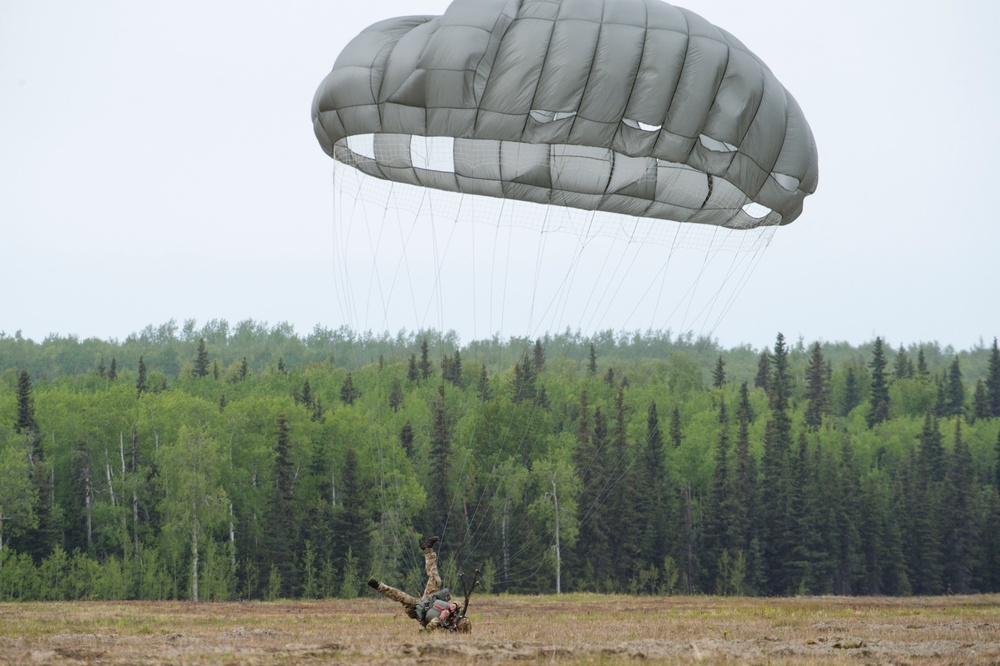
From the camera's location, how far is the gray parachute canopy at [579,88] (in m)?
20.1

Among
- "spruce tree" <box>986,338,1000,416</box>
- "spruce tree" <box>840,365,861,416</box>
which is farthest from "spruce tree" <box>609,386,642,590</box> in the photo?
"spruce tree" <box>840,365,861,416</box>

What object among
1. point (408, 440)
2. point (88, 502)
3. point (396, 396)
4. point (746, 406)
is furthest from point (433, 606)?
point (746, 406)

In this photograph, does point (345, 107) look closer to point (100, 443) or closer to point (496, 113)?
point (496, 113)

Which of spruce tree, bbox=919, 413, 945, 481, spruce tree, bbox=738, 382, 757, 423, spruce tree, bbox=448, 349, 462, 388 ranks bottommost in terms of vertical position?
spruce tree, bbox=919, 413, 945, 481

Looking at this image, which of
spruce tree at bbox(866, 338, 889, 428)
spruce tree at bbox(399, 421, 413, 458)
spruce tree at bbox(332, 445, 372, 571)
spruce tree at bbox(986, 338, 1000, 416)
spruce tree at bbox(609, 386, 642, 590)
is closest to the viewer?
spruce tree at bbox(332, 445, 372, 571)

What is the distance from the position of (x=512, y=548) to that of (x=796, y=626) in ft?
164

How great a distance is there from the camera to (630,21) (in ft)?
67.3

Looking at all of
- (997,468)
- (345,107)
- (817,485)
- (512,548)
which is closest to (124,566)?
(512,548)

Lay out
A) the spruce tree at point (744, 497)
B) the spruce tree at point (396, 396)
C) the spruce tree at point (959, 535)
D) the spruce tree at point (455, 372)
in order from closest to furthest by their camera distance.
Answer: the spruce tree at point (744, 497) → the spruce tree at point (959, 535) → the spruce tree at point (396, 396) → the spruce tree at point (455, 372)

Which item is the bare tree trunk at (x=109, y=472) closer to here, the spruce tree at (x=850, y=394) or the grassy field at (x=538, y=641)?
the grassy field at (x=538, y=641)

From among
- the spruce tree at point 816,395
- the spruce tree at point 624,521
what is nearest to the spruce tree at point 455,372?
the spruce tree at point 816,395

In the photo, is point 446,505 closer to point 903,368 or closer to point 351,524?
point 351,524

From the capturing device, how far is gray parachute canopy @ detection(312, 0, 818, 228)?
2014 cm

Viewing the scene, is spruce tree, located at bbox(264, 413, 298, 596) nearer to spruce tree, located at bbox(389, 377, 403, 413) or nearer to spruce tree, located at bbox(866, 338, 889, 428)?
spruce tree, located at bbox(389, 377, 403, 413)
